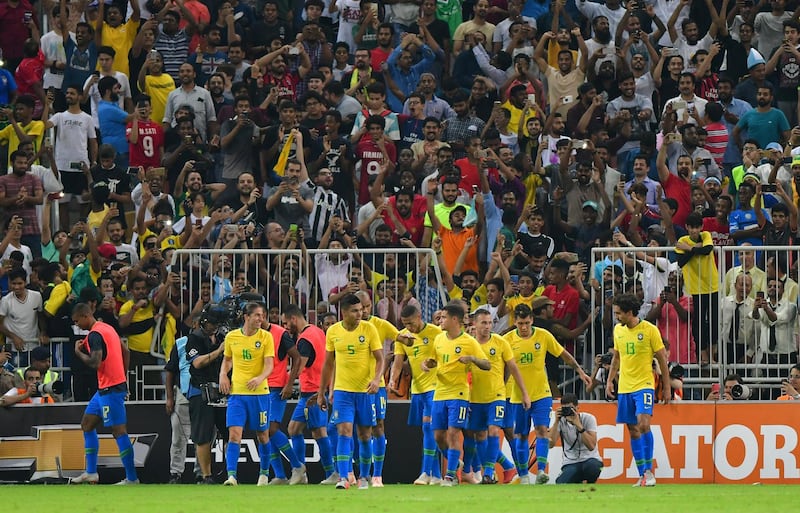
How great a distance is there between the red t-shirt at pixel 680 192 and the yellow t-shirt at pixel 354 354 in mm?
6906

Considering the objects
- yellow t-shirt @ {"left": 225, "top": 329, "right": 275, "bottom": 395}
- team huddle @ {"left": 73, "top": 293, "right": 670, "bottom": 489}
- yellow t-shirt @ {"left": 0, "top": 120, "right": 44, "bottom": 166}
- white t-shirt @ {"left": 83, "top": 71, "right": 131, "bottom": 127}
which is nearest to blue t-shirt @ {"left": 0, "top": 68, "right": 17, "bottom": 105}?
yellow t-shirt @ {"left": 0, "top": 120, "right": 44, "bottom": 166}

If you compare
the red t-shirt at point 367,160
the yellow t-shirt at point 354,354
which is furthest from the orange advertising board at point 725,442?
the red t-shirt at point 367,160

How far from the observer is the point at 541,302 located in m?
22.3

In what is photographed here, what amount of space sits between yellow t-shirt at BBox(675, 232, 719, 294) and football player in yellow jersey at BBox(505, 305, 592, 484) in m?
1.85

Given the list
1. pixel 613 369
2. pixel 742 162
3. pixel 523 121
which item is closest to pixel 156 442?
pixel 613 369

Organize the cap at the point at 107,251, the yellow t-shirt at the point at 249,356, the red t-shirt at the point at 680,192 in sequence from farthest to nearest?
the red t-shirt at the point at 680,192 < the cap at the point at 107,251 < the yellow t-shirt at the point at 249,356

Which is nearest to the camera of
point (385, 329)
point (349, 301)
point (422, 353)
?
point (349, 301)

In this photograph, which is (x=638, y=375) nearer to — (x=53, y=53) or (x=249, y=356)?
(x=249, y=356)

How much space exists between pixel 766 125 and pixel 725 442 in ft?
20.9

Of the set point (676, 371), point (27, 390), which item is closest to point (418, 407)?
point (676, 371)

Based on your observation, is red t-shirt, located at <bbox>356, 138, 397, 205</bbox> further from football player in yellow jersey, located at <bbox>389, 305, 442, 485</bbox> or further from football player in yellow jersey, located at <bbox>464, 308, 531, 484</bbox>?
football player in yellow jersey, located at <bbox>464, 308, 531, 484</bbox>

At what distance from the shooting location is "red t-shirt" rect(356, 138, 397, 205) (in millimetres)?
25688

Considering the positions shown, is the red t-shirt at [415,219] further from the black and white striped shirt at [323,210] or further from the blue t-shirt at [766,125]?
the blue t-shirt at [766,125]

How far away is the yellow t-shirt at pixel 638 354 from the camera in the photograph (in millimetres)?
20109
